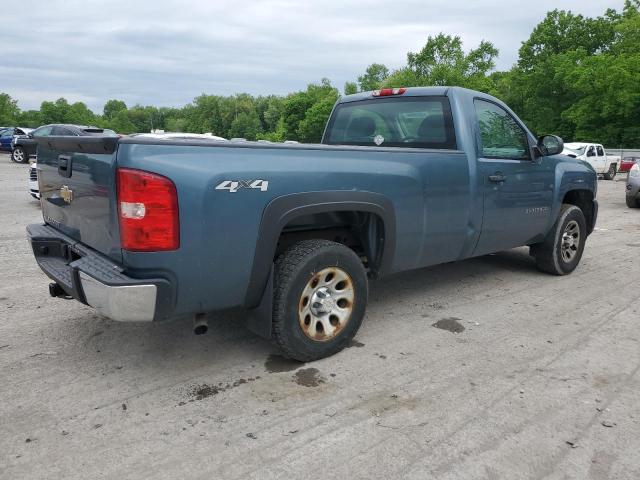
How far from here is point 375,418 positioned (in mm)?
2846

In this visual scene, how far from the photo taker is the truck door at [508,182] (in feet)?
15.3

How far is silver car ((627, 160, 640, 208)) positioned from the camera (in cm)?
1280

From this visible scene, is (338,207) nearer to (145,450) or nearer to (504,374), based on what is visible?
(504,374)

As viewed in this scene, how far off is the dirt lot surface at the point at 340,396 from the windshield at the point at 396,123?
1.48m

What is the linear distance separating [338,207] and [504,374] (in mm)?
1507

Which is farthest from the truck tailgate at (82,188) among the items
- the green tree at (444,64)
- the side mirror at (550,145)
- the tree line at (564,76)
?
the green tree at (444,64)

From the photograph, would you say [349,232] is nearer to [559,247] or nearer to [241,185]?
[241,185]

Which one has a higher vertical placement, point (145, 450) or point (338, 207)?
point (338, 207)

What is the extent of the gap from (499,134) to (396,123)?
966mm

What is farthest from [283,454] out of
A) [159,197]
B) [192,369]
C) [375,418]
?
[159,197]

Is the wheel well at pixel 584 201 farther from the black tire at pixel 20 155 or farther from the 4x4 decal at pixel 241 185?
the black tire at pixel 20 155

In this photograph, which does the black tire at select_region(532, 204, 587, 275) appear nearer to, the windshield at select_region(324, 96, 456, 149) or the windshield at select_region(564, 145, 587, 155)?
the windshield at select_region(324, 96, 456, 149)

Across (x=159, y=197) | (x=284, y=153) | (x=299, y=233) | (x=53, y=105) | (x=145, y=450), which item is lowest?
(x=145, y=450)

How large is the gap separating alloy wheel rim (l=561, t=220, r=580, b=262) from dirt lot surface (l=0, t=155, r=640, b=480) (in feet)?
3.54
